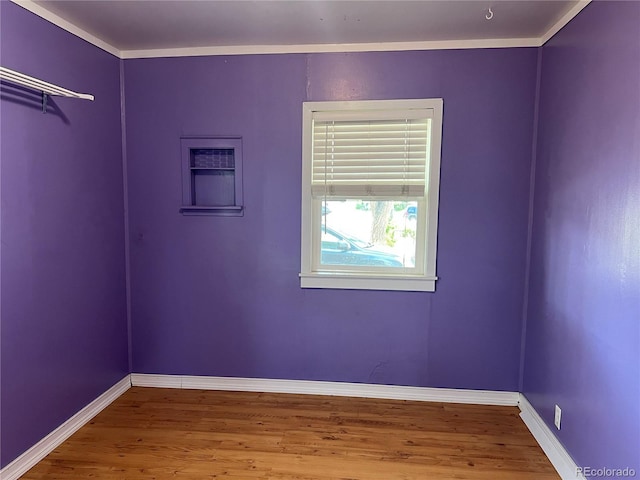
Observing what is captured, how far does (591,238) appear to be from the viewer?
1.77 meters

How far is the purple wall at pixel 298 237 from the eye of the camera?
248 centimetres

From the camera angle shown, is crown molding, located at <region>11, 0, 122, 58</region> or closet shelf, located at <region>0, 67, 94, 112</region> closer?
closet shelf, located at <region>0, 67, 94, 112</region>

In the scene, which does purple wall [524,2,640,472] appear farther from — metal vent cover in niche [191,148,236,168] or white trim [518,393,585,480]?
metal vent cover in niche [191,148,236,168]

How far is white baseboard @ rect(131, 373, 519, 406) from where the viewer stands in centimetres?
263

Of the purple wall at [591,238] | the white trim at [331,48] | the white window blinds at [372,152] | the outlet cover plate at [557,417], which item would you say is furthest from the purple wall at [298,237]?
the outlet cover plate at [557,417]

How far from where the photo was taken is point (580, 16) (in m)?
1.92

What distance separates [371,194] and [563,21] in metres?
1.45

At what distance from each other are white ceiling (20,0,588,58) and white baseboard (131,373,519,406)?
2.37 m

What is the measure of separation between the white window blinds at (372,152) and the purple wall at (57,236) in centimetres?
146

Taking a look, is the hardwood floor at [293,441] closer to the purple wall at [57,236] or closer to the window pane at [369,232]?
the purple wall at [57,236]

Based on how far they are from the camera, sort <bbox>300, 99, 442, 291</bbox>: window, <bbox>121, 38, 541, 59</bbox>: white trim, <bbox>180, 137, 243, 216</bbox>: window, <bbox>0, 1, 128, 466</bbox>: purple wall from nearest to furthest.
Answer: <bbox>0, 1, 128, 466</bbox>: purple wall
<bbox>121, 38, 541, 59</bbox>: white trim
<bbox>300, 99, 442, 291</bbox>: window
<bbox>180, 137, 243, 216</bbox>: window

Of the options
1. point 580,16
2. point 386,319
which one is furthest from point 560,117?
point 386,319

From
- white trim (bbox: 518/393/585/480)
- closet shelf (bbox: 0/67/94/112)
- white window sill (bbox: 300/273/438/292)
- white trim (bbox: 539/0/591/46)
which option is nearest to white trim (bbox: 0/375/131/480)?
white window sill (bbox: 300/273/438/292)

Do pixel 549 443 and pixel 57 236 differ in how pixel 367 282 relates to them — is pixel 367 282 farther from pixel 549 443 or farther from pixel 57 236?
pixel 57 236
